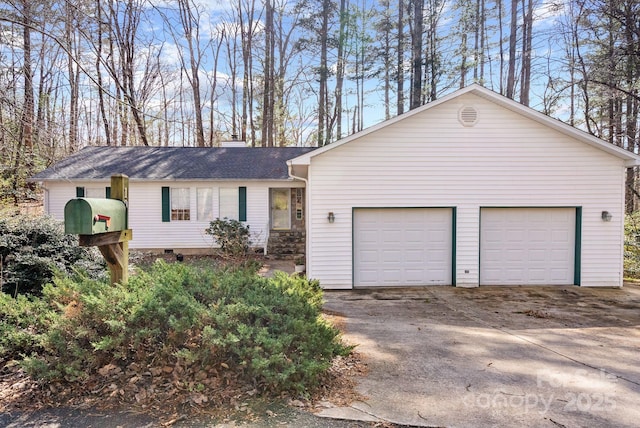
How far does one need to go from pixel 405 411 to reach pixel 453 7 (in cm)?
2107

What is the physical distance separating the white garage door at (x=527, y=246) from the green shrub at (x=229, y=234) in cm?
699

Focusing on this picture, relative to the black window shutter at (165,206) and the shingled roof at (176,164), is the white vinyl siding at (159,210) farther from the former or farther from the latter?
the shingled roof at (176,164)

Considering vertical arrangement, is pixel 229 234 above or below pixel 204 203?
below

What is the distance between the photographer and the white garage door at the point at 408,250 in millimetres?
A: 8430

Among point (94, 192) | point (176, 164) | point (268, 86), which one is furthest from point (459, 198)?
point (268, 86)

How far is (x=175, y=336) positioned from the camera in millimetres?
3031

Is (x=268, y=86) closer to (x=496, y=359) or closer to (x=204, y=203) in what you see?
(x=204, y=203)

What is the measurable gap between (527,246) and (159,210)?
1126cm

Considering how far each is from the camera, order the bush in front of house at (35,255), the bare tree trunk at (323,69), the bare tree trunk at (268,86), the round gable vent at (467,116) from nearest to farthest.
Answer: the bush in front of house at (35,255) → the round gable vent at (467,116) → the bare tree trunk at (323,69) → the bare tree trunk at (268,86)

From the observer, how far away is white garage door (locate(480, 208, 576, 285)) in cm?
842

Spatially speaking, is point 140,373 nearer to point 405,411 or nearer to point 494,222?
point 405,411

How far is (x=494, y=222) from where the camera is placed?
8461mm

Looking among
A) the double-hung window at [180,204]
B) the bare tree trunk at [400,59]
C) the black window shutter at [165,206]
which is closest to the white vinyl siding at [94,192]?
the black window shutter at [165,206]

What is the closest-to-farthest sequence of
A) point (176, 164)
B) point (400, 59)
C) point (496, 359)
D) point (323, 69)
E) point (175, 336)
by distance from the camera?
1. point (175, 336)
2. point (496, 359)
3. point (176, 164)
4. point (400, 59)
5. point (323, 69)
